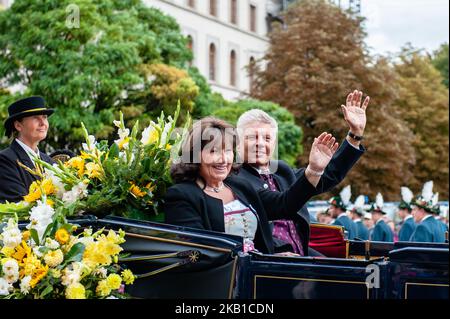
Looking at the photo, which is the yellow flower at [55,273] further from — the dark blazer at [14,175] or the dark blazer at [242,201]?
the dark blazer at [14,175]

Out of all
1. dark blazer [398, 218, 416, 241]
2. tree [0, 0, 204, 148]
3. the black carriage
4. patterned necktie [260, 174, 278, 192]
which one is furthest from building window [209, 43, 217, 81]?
the black carriage

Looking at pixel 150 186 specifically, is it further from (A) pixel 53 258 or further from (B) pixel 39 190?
(A) pixel 53 258

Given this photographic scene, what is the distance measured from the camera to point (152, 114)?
22.3m

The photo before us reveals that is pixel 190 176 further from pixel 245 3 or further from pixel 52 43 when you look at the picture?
pixel 245 3

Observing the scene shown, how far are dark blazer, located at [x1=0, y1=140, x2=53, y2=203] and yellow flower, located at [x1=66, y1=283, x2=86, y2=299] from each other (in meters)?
1.66

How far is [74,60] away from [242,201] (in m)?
16.1

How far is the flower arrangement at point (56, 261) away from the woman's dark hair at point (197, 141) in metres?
0.73

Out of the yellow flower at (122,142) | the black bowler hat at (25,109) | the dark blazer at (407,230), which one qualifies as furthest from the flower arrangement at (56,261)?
the dark blazer at (407,230)

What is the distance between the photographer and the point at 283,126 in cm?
2562

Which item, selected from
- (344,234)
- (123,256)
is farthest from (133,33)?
(123,256)

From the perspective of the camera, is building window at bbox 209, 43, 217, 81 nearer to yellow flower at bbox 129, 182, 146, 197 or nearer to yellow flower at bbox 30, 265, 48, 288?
yellow flower at bbox 129, 182, 146, 197

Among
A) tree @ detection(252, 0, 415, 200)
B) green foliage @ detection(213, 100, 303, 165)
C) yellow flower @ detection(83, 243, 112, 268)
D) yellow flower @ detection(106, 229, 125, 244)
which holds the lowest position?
yellow flower @ detection(83, 243, 112, 268)

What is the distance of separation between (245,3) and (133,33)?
2495 centimetres

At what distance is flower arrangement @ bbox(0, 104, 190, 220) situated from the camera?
505 centimetres
